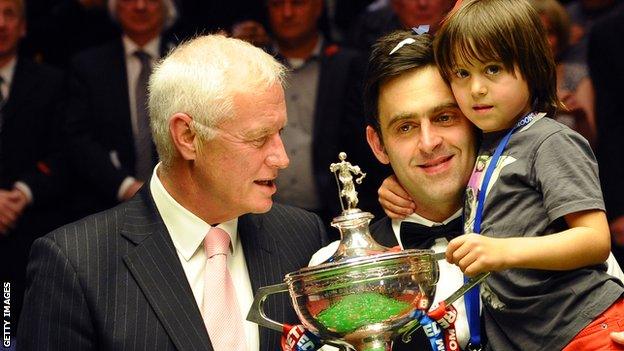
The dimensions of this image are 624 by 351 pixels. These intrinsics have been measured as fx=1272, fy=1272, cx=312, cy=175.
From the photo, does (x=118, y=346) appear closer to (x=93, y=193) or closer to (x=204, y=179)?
(x=204, y=179)

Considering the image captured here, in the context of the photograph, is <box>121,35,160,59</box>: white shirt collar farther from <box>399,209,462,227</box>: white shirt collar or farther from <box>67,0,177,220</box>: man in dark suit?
<box>399,209,462,227</box>: white shirt collar

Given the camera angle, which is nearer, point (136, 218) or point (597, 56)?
point (136, 218)

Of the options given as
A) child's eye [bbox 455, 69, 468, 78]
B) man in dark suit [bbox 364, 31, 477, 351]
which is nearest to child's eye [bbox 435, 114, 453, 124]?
man in dark suit [bbox 364, 31, 477, 351]

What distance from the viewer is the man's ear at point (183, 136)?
2963mm

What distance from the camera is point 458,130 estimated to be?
2.84m

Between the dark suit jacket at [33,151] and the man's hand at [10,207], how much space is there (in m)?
0.02

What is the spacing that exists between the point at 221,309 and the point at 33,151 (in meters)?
2.12

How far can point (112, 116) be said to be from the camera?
4.77 m

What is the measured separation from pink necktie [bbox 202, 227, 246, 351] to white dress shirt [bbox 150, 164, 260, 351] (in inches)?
1.1

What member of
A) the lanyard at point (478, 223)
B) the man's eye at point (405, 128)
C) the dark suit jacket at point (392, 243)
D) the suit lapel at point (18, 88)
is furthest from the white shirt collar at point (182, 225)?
the suit lapel at point (18, 88)

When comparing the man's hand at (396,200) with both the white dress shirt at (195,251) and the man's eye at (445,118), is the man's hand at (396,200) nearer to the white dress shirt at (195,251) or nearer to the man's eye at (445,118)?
the man's eye at (445,118)

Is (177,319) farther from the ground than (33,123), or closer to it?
closer to it

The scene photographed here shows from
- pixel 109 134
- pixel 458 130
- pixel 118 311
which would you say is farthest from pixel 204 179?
pixel 109 134

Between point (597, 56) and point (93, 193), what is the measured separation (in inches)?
76.7
